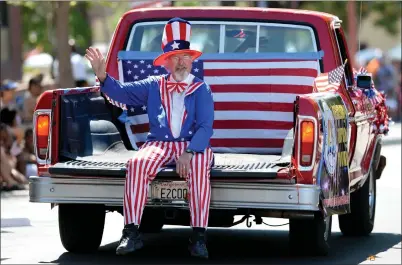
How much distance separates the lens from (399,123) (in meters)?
36.0

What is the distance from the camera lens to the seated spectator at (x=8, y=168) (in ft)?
54.7

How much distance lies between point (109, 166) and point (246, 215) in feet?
3.49

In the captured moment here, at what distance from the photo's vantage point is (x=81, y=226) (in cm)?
1046

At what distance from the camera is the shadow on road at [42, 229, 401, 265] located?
10.3 metres

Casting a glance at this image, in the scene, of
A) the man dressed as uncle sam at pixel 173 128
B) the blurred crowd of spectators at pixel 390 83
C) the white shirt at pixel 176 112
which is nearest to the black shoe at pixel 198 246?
the man dressed as uncle sam at pixel 173 128

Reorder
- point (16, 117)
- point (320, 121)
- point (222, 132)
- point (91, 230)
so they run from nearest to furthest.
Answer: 1. point (320, 121)
2. point (91, 230)
3. point (222, 132)
4. point (16, 117)

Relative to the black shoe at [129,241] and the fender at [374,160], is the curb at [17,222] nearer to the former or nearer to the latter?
the fender at [374,160]

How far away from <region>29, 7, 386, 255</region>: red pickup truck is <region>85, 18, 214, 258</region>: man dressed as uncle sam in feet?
0.55

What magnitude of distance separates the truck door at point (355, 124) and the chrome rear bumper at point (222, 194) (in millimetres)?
1718

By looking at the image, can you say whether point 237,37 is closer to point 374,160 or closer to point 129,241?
point 374,160

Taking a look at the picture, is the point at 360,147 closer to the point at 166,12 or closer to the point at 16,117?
the point at 166,12

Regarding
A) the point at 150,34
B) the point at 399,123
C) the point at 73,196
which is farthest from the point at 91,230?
the point at 399,123

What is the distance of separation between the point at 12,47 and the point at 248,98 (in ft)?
77.1

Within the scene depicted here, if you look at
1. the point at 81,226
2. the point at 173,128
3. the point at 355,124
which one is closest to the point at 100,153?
the point at 81,226
